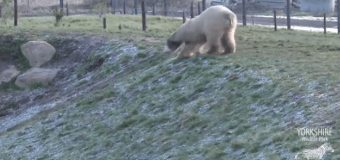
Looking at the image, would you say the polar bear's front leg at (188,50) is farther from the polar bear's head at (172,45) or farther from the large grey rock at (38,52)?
the large grey rock at (38,52)

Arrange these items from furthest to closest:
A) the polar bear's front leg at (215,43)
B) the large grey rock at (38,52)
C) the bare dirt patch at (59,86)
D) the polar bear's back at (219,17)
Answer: the large grey rock at (38,52) → the bare dirt patch at (59,86) → the polar bear's front leg at (215,43) → the polar bear's back at (219,17)

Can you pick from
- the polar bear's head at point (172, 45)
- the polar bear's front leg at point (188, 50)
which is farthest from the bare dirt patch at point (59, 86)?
the polar bear's front leg at point (188, 50)

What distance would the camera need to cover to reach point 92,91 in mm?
18797

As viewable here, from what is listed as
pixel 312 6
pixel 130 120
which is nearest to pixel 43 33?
pixel 130 120

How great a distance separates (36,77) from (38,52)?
1815mm

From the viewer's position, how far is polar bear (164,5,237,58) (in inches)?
658

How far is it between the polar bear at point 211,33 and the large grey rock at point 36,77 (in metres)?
5.61

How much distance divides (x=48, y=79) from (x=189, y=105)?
30.6ft

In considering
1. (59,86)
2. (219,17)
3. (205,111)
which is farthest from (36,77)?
(205,111)

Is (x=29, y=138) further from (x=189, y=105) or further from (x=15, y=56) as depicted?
(x=15, y=56)

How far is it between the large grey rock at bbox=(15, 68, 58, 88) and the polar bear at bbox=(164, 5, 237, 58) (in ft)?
18.4

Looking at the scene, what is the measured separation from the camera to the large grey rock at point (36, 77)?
22.3 m

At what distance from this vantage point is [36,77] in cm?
2245

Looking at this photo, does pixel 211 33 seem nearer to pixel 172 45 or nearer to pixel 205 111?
pixel 172 45
